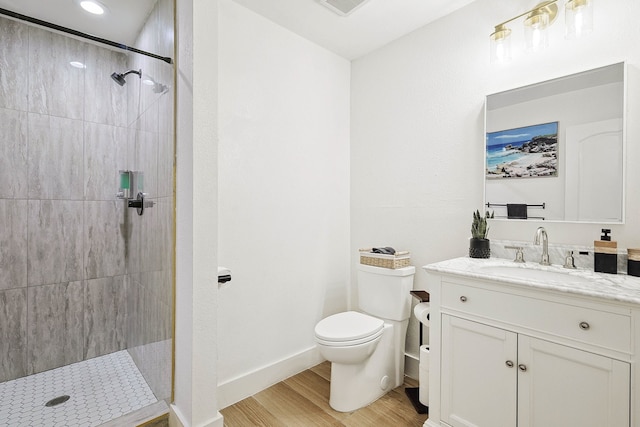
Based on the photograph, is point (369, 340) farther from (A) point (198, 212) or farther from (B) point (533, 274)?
(A) point (198, 212)

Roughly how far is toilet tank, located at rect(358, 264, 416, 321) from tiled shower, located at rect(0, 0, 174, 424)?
1284 mm

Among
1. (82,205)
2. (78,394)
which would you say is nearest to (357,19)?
(82,205)

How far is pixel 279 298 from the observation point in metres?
2.28

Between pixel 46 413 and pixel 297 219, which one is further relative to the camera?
pixel 297 219

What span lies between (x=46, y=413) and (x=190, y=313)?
1.07m

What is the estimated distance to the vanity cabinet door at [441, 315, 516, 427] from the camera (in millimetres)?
1381

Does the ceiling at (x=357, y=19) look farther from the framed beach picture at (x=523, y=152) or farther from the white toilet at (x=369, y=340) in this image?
the white toilet at (x=369, y=340)

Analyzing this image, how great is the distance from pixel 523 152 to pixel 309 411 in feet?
6.50

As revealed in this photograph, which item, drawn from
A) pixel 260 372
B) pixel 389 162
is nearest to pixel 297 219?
pixel 389 162

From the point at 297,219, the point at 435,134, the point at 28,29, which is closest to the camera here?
the point at 28,29

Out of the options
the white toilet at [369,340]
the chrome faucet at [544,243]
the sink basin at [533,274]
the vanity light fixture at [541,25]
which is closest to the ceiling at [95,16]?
the vanity light fixture at [541,25]

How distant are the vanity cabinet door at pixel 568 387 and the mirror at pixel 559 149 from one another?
0.74 meters

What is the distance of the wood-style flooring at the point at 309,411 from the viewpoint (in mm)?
1794

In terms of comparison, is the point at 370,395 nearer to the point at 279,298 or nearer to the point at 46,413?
the point at 279,298
